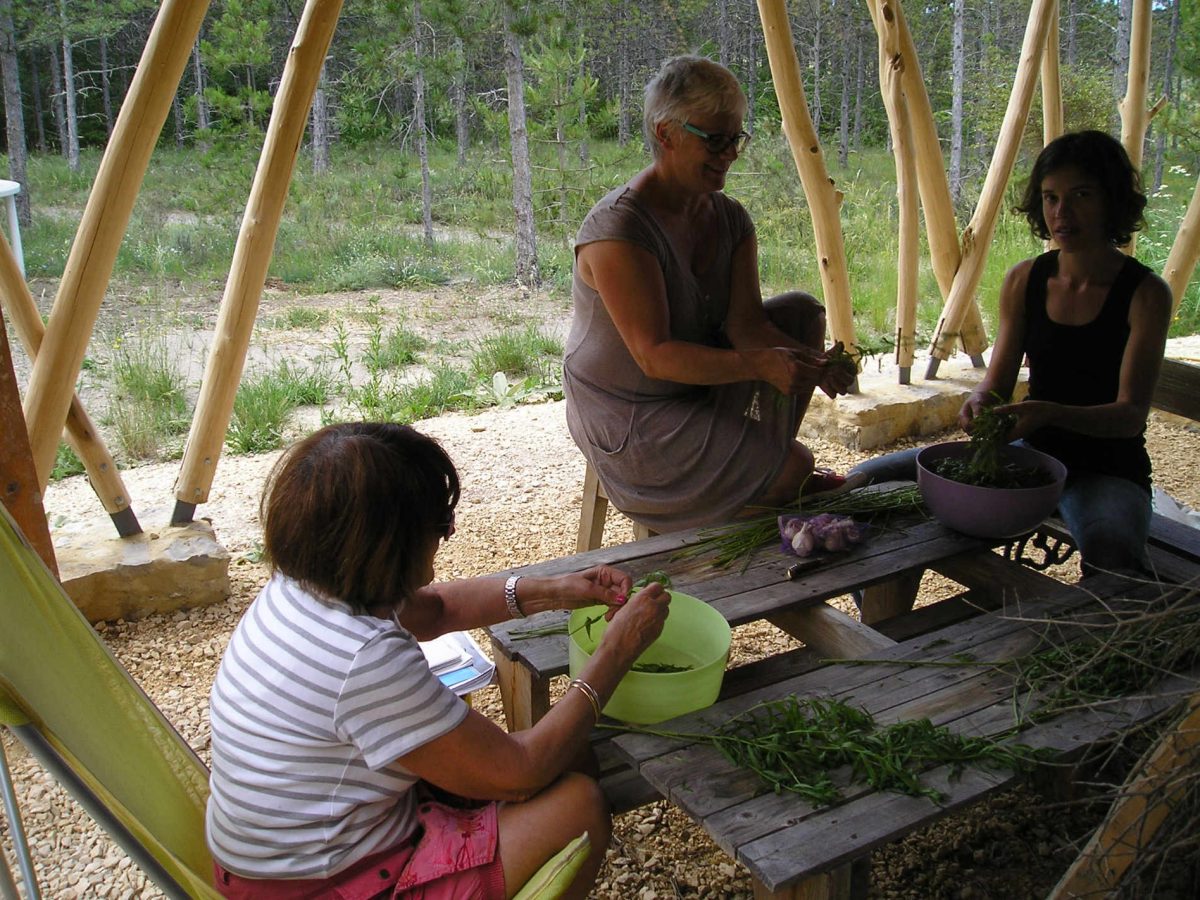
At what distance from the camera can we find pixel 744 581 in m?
2.05

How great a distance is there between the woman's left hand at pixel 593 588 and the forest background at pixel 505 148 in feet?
12.2

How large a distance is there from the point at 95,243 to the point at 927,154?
3.52 meters

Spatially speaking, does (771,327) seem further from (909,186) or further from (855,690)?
(909,186)

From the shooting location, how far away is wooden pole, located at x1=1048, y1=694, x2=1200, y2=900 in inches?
47.9

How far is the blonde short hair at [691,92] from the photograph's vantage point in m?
2.41

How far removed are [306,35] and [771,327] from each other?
179 centimetres

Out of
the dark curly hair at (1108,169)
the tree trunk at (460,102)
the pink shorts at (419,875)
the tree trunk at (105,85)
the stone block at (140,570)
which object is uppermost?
the tree trunk at (105,85)

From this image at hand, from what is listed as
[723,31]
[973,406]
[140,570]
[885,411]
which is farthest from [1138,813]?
[723,31]

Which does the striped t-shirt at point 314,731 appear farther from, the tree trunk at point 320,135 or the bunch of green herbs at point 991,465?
the tree trunk at point 320,135

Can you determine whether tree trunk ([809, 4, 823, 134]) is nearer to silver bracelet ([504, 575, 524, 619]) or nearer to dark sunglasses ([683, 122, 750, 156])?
dark sunglasses ([683, 122, 750, 156])

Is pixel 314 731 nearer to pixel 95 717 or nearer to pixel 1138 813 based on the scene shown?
pixel 95 717

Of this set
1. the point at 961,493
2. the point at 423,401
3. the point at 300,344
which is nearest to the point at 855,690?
the point at 961,493

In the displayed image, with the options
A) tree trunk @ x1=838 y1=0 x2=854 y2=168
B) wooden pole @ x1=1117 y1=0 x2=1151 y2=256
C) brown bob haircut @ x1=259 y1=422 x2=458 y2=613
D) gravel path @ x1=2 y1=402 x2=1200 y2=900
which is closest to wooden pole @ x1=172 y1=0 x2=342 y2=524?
gravel path @ x1=2 y1=402 x2=1200 y2=900

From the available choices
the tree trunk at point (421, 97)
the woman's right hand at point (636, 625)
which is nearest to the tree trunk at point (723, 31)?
the tree trunk at point (421, 97)
